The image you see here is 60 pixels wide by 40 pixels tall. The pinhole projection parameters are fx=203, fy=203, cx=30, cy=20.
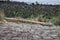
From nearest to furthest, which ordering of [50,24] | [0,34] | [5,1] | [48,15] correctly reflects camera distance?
[0,34] < [50,24] < [48,15] < [5,1]

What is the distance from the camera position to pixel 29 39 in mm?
6469

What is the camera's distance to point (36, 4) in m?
12.4

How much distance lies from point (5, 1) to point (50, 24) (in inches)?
168

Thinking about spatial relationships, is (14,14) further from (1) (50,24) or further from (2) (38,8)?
(1) (50,24)

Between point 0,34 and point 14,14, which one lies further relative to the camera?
point 14,14

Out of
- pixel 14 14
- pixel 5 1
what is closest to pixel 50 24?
pixel 14 14

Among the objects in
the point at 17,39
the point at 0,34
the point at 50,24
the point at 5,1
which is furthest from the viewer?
the point at 5,1

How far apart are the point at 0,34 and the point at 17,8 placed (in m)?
5.67

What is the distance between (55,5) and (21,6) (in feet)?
6.89

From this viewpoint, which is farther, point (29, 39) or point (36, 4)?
point (36, 4)

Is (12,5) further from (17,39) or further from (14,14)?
(17,39)

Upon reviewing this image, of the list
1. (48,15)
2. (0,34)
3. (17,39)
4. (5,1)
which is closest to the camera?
(17,39)

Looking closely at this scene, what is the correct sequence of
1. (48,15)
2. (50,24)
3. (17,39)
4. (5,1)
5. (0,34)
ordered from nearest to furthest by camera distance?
(17,39) → (0,34) → (50,24) → (48,15) → (5,1)

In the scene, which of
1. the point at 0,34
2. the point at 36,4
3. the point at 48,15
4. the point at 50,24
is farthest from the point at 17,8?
the point at 0,34
